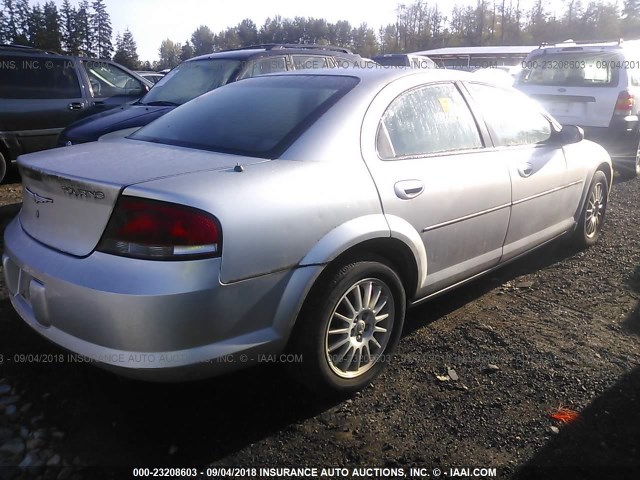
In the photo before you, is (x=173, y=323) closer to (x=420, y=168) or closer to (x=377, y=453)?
(x=377, y=453)

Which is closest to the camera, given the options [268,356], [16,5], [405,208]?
[268,356]

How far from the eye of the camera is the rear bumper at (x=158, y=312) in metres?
2.00

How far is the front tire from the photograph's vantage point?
244cm

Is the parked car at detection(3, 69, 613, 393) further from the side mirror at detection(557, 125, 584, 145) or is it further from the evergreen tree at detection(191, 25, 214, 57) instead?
the evergreen tree at detection(191, 25, 214, 57)

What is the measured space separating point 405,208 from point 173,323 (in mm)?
1297

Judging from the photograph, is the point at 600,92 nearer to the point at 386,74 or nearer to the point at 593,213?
the point at 593,213

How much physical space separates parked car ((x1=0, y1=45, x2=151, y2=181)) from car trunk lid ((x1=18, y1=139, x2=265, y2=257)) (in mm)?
5050

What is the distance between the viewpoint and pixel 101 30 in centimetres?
6047

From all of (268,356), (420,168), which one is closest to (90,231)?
(268,356)

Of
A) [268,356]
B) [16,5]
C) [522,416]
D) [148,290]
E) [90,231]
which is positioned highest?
[16,5]

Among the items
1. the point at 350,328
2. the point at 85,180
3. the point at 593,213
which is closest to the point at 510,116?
the point at 593,213

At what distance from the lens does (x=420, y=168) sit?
288 cm

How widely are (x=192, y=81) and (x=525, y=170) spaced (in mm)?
4397

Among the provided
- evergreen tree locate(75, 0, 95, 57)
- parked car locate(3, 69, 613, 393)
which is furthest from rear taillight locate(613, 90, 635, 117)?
evergreen tree locate(75, 0, 95, 57)
